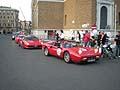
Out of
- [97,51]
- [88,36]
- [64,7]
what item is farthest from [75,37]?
[97,51]

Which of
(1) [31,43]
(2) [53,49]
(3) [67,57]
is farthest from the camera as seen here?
(1) [31,43]

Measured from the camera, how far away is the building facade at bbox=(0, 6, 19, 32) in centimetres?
14850

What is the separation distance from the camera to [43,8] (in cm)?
4572

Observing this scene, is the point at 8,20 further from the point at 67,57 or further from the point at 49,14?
the point at 67,57

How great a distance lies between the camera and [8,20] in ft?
493

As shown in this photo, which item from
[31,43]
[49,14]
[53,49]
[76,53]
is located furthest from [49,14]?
[76,53]

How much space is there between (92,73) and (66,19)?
32.3 meters

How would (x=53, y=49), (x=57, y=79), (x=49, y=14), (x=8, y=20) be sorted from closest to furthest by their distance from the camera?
(x=57, y=79)
(x=53, y=49)
(x=49, y=14)
(x=8, y=20)

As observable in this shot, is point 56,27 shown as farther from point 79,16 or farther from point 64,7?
point 79,16

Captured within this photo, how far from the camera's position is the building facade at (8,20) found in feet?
487

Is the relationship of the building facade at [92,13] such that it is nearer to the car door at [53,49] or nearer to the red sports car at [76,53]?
the car door at [53,49]

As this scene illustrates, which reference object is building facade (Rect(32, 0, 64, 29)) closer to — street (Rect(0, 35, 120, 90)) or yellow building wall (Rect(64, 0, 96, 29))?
yellow building wall (Rect(64, 0, 96, 29))

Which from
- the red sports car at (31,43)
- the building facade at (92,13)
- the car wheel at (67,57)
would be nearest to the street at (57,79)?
the car wheel at (67,57)

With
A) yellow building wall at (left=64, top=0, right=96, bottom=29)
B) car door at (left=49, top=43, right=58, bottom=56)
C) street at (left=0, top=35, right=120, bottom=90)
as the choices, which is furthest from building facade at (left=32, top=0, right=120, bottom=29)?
street at (left=0, top=35, right=120, bottom=90)
